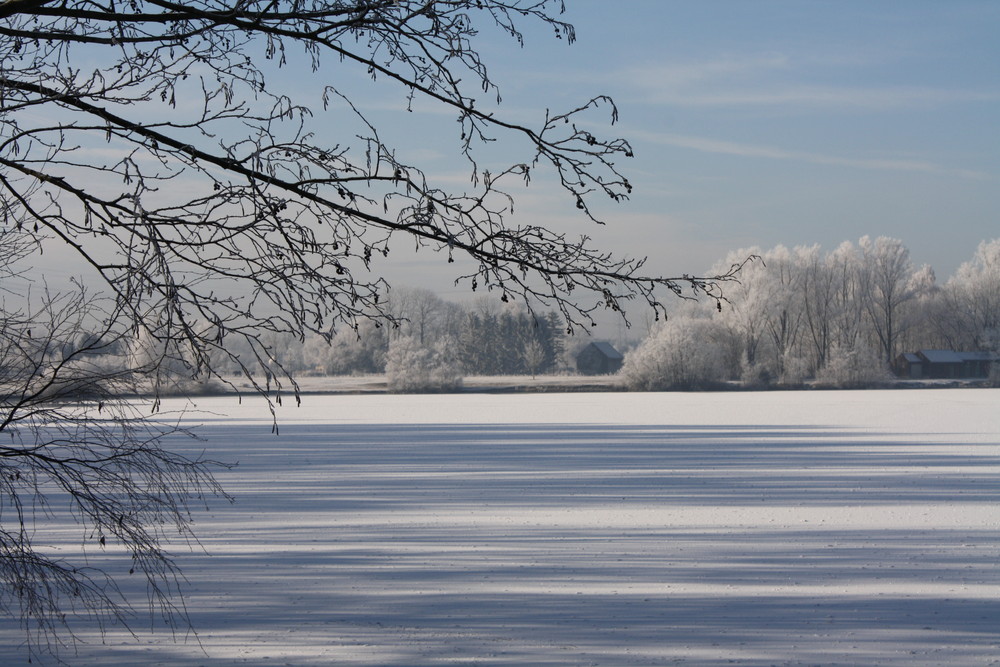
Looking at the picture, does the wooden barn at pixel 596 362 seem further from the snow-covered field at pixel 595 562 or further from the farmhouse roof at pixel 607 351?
the snow-covered field at pixel 595 562

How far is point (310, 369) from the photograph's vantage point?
6738 cm

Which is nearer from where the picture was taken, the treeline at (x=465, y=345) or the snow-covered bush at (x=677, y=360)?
the snow-covered bush at (x=677, y=360)

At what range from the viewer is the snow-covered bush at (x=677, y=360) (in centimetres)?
4762

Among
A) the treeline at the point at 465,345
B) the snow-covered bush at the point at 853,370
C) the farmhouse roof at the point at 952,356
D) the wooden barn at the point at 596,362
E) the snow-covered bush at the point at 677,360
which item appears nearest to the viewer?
the snow-covered bush at the point at 677,360

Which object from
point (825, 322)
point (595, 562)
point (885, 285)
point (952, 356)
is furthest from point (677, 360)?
point (595, 562)

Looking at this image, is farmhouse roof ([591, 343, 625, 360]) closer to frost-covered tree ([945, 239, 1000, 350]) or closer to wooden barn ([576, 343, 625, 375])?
wooden barn ([576, 343, 625, 375])

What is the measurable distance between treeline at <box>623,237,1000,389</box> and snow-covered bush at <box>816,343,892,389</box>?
5 centimetres

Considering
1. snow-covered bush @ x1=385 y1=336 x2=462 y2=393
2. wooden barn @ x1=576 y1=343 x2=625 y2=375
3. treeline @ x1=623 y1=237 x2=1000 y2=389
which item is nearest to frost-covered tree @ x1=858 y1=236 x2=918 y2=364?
treeline @ x1=623 y1=237 x2=1000 y2=389

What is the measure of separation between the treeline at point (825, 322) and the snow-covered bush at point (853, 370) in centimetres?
5

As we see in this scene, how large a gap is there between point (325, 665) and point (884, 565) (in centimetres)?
418

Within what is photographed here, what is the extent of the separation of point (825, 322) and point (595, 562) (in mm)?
50537

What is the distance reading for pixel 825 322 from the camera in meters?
54.1

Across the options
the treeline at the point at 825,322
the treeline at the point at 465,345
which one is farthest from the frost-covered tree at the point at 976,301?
the treeline at the point at 465,345

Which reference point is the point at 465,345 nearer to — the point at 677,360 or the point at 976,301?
the point at 677,360
